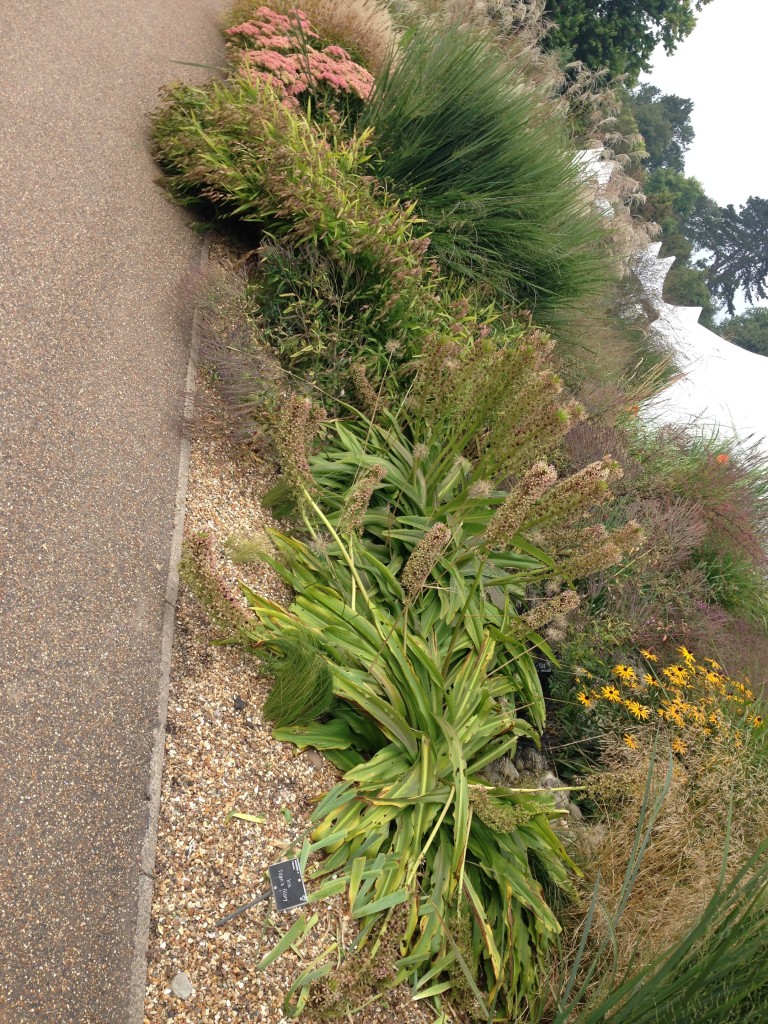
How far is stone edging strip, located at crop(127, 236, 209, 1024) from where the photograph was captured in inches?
80.6

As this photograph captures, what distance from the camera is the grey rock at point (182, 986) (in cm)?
209

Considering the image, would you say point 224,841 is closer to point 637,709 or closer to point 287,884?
point 287,884

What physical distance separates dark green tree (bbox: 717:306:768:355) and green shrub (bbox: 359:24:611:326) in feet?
80.2

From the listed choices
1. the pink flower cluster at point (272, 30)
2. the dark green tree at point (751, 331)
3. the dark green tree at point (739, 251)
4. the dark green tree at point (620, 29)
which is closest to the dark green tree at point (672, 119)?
the dark green tree at point (739, 251)

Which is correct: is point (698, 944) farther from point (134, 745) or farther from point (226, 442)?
point (226, 442)

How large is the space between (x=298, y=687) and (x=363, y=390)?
65.6 inches

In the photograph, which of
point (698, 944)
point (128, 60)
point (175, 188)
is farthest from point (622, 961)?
point (128, 60)

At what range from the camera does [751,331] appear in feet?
104

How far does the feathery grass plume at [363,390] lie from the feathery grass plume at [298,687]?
1.32 m

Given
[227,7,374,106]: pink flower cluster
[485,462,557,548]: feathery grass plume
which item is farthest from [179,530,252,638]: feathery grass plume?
[227,7,374,106]: pink flower cluster

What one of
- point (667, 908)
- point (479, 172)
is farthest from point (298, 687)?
point (479, 172)

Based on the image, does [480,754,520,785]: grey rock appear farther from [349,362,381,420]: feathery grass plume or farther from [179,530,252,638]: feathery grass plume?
[349,362,381,420]: feathery grass plume

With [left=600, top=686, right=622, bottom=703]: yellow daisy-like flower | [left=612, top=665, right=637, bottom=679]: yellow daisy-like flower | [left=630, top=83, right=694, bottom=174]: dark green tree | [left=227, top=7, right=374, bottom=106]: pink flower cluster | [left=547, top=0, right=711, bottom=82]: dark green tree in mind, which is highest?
[left=630, top=83, right=694, bottom=174]: dark green tree

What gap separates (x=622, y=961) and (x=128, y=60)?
5.88 m
